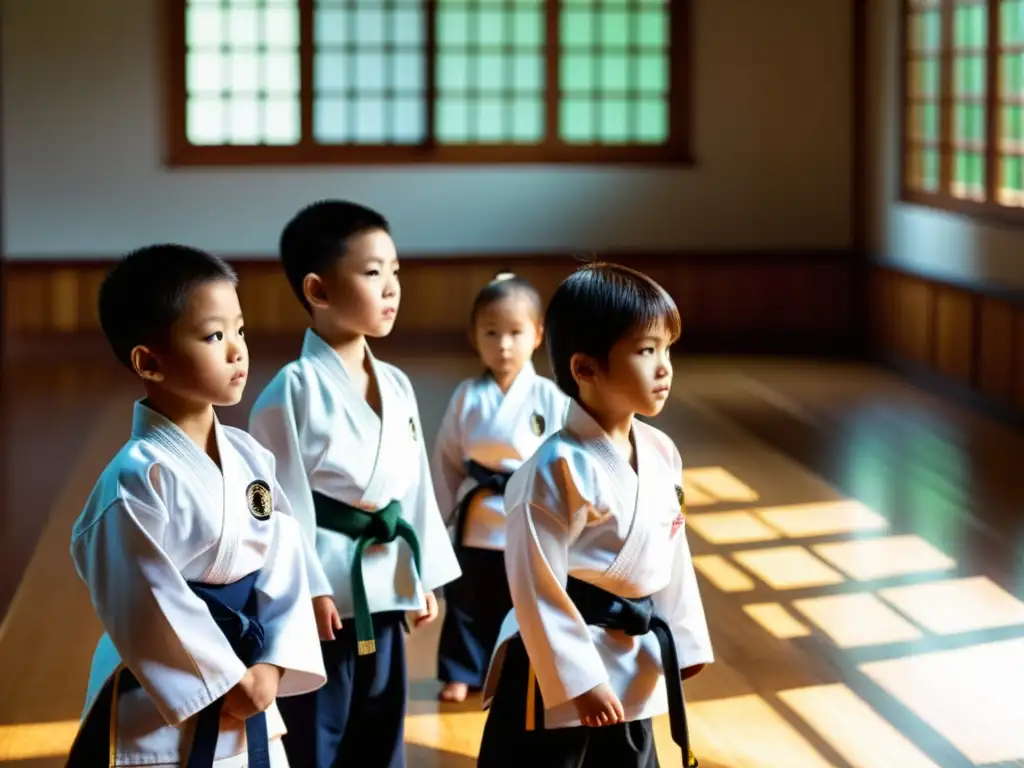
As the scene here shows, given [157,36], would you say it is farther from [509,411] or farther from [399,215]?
[509,411]

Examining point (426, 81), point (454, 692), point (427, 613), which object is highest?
point (426, 81)

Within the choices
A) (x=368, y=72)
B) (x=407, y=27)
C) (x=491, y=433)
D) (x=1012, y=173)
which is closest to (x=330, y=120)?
(x=368, y=72)

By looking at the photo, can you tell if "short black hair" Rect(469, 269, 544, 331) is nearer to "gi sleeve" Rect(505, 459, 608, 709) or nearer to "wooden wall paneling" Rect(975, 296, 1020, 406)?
"gi sleeve" Rect(505, 459, 608, 709)

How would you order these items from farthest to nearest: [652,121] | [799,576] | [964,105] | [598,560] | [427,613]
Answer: [652,121]
[964,105]
[799,576]
[427,613]
[598,560]

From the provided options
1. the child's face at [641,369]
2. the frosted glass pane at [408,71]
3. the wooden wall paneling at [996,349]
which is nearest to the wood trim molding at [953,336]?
the wooden wall paneling at [996,349]

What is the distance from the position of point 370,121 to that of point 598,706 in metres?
8.08

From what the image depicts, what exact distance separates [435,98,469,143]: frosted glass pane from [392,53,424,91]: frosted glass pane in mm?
199

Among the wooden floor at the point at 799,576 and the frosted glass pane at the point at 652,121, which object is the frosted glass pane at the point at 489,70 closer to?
the frosted glass pane at the point at 652,121

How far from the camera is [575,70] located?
33.0ft

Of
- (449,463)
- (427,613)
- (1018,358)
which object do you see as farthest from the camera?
(1018,358)

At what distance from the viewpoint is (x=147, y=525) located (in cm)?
200

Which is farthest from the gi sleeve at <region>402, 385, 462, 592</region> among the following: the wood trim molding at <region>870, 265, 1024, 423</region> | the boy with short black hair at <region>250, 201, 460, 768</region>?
the wood trim molding at <region>870, 265, 1024, 423</region>

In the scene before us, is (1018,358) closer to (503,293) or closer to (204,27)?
(503,293)

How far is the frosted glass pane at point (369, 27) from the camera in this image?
389 inches
